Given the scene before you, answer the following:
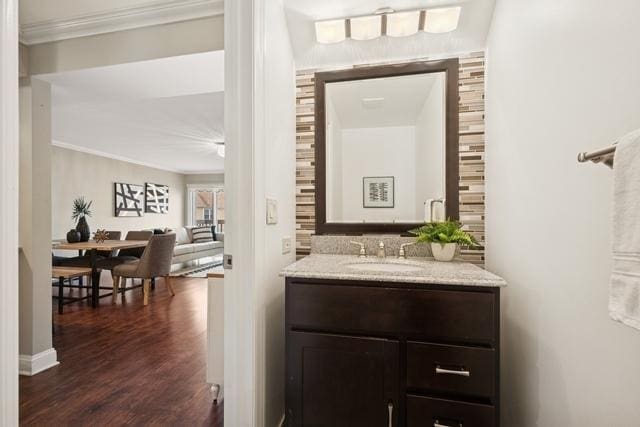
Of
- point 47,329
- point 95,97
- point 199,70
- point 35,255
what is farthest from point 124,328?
point 199,70

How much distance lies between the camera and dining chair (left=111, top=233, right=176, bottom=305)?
3.87 metres

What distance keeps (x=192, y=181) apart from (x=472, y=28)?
847 cm

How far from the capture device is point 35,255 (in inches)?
87.5

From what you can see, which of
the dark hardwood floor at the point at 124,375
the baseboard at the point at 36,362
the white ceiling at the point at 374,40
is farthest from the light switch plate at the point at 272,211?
the baseboard at the point at 36,362

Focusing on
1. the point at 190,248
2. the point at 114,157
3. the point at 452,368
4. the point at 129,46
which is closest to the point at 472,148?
the point at 452,368

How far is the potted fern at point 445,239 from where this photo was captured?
5.25ft

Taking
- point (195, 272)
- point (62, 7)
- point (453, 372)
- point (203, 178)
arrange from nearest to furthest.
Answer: point (453, 372), point (62, 7), point (195, 272), point (203, 178)

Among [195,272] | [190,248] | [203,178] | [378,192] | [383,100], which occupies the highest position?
[203,178]

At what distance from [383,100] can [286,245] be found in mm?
1058

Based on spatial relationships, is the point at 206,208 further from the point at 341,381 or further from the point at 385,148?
the point at 341,381

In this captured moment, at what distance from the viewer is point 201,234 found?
25.9 ft

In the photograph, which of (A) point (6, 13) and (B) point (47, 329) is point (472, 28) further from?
(B) point (47, 329)

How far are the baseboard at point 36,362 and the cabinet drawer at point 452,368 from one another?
2.65 metres

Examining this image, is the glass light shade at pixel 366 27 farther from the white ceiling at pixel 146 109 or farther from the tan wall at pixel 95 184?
the tan wall at pixel 95 184
